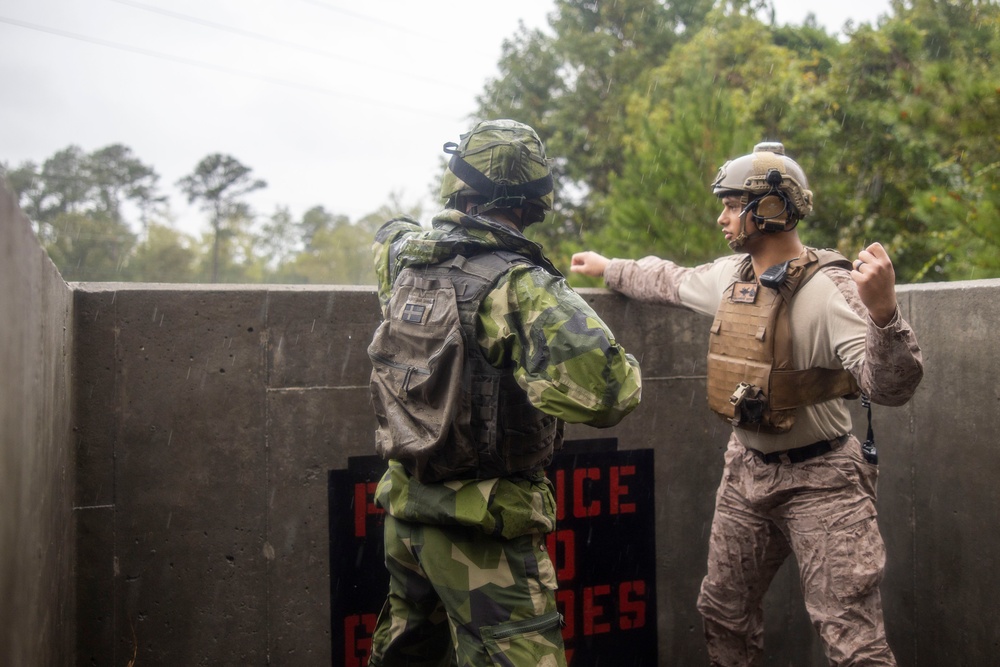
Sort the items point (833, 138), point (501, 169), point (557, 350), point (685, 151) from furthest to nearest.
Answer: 1. point (833, 138)
2. point (685, 151)
3. point (501, 169)
4. point (557, 350)

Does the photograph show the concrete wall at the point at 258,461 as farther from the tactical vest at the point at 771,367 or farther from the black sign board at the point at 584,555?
the tactical vest at the point at 771,367

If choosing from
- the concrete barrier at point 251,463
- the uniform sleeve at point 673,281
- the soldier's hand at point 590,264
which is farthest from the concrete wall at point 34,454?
the uniform sleeve at point 673,281

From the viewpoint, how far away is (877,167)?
18.8 m

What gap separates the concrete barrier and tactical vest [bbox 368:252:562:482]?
34.2 inches

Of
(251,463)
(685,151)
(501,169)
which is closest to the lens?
(501,169)

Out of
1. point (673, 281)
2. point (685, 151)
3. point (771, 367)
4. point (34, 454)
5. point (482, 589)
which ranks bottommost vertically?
point (482, 589)

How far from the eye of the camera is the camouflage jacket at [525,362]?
252 centimetres

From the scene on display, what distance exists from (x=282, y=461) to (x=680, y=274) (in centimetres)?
176

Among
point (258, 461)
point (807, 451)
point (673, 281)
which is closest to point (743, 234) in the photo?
point (673, 281)

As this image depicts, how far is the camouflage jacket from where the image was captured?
8.27 ft

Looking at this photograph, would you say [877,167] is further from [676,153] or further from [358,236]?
[358,236]

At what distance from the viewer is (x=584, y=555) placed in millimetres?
3992

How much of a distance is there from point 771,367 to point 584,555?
51.8 inches

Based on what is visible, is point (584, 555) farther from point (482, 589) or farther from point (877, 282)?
point (877, 282)
